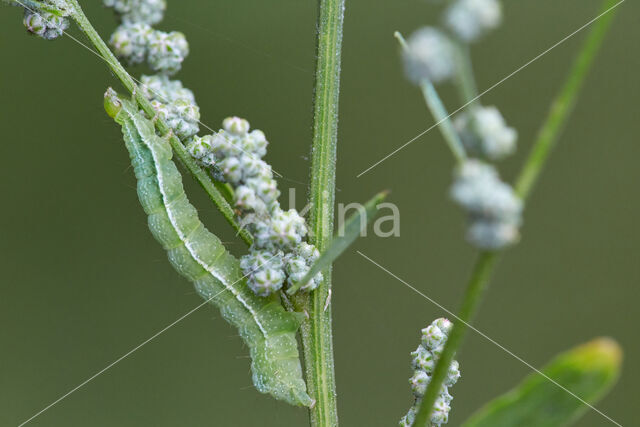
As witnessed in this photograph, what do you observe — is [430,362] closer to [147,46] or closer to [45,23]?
[147,46]

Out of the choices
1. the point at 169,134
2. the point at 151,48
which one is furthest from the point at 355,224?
the point at 151,48

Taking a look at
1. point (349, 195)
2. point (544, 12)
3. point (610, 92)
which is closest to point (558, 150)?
point (610, 92)

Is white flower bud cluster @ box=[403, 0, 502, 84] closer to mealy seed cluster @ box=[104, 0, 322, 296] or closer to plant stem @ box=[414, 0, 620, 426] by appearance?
plant stem @ box=[414, 0, 620, 426]

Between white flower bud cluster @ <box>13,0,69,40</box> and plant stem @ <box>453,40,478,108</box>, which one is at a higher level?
white flower bud cluster @ <box>13,0,69,40</box>

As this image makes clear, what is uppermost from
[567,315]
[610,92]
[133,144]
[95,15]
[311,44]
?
[610,92]

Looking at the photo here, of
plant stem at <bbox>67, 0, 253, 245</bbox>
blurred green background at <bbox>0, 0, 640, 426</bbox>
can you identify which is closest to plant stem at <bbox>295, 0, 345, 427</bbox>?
plant stem at <bbox>67, 0, 253, 245</bbox>

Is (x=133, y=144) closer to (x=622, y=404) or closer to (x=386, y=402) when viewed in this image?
(x=386, y=402)
